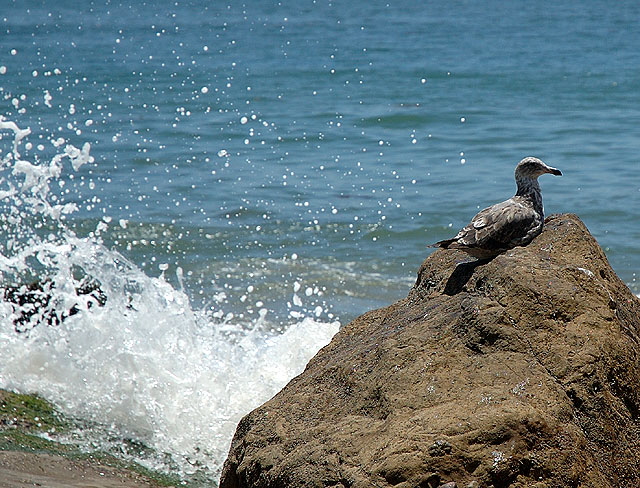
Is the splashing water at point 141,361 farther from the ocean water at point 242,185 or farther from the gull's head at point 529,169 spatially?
the gull's head at point 529,169

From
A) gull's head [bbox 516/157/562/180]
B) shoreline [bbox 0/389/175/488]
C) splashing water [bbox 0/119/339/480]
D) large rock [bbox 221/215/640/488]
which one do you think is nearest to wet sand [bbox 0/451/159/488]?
shoreline [bbox 0/389/175/488]

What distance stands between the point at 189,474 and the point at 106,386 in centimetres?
120

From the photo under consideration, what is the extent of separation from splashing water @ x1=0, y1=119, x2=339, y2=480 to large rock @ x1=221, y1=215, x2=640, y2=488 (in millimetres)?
1687

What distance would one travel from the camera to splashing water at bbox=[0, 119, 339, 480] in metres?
5.63

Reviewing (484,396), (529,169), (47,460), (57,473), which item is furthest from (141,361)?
(484,396)

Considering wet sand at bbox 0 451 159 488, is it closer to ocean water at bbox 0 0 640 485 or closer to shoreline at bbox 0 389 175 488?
shoreline at bbox 0 389 175 488

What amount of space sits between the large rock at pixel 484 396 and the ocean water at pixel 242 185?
1.62 m

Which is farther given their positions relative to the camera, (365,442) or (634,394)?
(634,394)

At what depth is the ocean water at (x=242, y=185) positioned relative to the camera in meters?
6.29

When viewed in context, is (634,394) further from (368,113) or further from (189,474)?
(368,113)

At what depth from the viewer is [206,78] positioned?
21.2 meters

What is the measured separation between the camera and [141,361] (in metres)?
6.25

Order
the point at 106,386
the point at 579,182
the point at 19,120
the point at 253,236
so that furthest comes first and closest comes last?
the point at 19,120
the point at 579,182
the point at 253,236
the point at 106,386

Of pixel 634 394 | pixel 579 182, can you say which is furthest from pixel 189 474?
pixel 579 182
